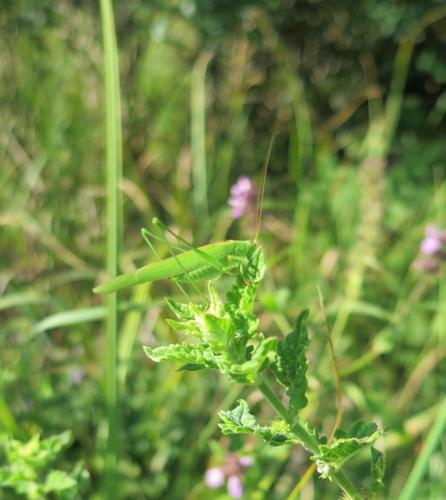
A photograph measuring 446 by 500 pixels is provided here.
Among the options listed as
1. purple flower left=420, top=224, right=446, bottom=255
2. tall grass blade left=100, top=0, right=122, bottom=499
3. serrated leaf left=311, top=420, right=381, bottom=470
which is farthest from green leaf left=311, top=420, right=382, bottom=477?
purple flower left=420, top=224, right=446, bottom=255

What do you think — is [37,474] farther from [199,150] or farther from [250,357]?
[199,150]

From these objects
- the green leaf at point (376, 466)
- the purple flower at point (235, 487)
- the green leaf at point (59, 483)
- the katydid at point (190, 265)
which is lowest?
the purple flower at point (235, 487)

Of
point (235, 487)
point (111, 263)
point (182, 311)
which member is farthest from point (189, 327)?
point (235, 487)

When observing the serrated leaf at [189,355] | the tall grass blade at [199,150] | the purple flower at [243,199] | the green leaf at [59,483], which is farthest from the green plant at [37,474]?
the tall grass blade at [199,150]

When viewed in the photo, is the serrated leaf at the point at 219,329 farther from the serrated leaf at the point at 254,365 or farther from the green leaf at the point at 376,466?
the green leaf at the point at 376,466

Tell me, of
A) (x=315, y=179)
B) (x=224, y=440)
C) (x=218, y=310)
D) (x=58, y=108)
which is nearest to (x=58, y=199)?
(x=58, y=108)

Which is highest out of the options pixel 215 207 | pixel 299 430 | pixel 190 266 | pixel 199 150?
pixel 199 150
